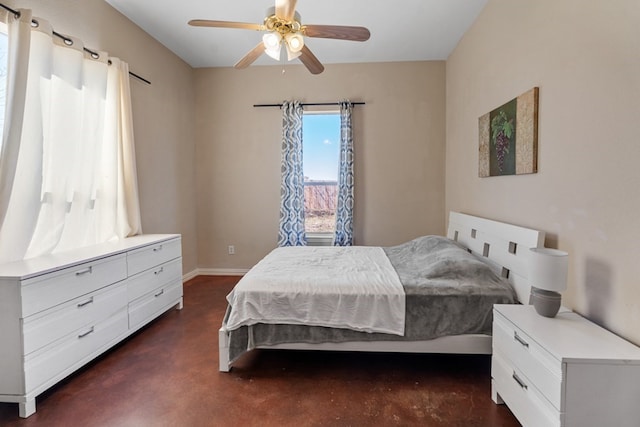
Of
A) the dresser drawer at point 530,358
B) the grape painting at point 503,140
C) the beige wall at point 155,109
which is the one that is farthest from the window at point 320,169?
the dresser drawer at point 530,358

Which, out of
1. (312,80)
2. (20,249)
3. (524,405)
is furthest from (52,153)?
(524,405)

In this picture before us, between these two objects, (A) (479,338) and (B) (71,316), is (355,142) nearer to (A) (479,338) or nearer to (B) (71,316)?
(A) (479,338)

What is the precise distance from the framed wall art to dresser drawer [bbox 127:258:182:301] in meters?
3.20

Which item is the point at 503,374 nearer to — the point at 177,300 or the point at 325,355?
the point at 325,355

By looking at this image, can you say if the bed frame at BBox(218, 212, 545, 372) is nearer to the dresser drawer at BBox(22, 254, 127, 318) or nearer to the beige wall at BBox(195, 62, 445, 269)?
the dresser drawer at BBox(22, 254, 127, 318)

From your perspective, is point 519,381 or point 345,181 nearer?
point 519,381

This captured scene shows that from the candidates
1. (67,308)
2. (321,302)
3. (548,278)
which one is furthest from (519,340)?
(67,308)

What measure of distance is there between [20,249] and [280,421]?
1.99m

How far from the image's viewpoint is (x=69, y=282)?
195 centimetres

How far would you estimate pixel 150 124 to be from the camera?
140 inches

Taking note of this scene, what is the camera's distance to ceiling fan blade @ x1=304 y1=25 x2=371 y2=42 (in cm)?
215

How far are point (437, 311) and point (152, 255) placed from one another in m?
2.45

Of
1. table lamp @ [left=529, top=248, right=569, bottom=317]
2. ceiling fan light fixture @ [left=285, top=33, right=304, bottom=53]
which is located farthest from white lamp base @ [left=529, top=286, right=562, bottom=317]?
ceiling fan light fixture @ [left=285, top=33, right=304, bottom=53]

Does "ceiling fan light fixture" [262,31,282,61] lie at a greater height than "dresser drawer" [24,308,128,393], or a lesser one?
greater
